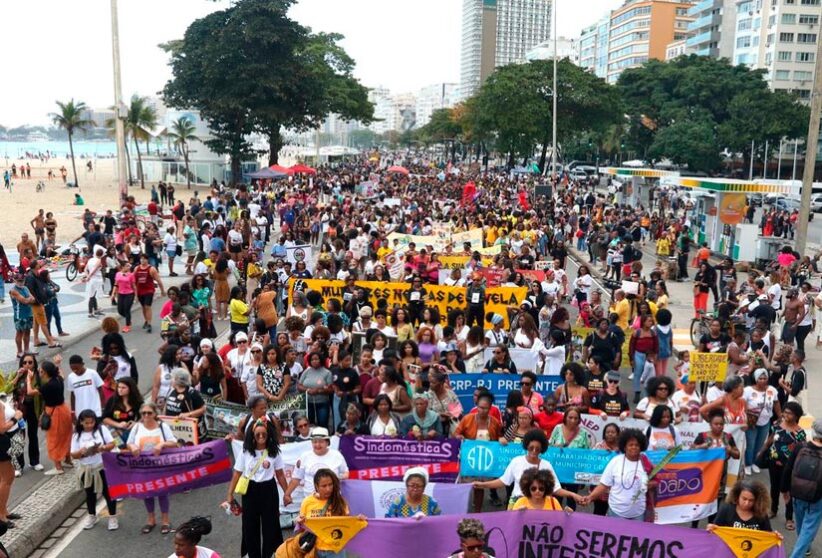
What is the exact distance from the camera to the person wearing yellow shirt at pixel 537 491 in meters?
6.48

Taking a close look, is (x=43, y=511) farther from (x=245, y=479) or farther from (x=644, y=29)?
(x=644, y=29)

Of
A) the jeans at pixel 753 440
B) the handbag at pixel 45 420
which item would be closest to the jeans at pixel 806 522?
the jeans at pixel 753 440

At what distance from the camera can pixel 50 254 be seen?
81.2 ft

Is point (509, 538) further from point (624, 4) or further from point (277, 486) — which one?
point (624, 4)

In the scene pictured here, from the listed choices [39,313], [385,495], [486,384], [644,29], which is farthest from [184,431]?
[644,29]

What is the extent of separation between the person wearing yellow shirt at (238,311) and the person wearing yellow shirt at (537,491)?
815 centimetres

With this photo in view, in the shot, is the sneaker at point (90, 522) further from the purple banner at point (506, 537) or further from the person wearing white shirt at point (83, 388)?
the purple banner at point (506, 537)

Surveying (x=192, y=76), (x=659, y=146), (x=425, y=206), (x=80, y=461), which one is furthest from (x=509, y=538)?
(x=659, y=146)

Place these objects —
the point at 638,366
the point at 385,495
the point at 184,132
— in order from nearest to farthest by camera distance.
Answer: the point at 385,495 < the point at 638,366 < the point at 184,132

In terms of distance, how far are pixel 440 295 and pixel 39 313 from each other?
7.08m

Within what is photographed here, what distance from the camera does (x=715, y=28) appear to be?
370ft

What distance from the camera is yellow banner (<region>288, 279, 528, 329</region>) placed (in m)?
14.9

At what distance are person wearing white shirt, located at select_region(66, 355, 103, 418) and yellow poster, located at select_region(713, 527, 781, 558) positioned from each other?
21.2ft

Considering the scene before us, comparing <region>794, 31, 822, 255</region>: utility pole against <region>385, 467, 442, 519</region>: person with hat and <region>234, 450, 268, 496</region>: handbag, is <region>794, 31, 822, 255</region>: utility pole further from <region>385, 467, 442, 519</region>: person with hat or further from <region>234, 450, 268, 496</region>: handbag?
<region>234, 450, 268, 496</region>: handbag
